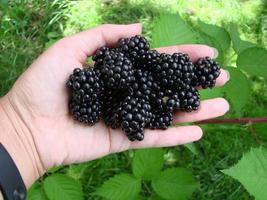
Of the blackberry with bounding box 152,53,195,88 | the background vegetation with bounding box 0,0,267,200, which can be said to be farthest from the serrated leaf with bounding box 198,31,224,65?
the blackberry with bounding box 152,53,195,88

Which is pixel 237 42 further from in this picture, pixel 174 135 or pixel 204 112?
pixel 174 135

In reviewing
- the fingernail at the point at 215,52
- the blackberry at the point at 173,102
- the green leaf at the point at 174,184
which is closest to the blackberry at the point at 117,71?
the blackberry at the point at 173,102

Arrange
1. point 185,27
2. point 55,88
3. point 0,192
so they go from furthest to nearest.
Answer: point 185,27 < point 55,88 < point 0,192

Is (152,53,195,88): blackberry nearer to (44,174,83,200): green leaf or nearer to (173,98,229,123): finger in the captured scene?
(173,98,229,123): finger

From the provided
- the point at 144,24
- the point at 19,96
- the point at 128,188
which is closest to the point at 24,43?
the point at 144,24

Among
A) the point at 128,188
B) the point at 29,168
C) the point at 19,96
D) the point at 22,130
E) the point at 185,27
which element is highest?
the point at 185,27

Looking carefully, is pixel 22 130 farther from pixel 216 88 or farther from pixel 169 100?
pixel 216 88

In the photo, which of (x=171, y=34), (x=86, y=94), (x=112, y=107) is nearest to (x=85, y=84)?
(x=86, y=94)
